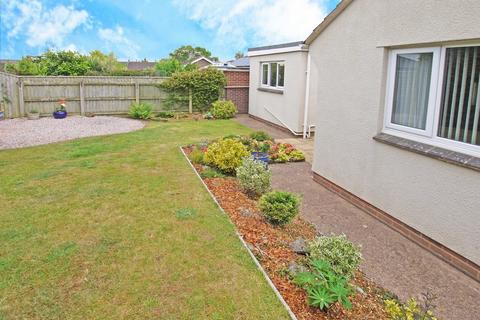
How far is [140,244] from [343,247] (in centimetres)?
253

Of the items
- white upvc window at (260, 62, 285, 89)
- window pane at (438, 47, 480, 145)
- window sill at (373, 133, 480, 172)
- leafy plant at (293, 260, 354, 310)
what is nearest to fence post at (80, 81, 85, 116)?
white upvc window at (260, 62, 285, 89)

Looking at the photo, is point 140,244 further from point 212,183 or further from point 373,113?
point 373,113

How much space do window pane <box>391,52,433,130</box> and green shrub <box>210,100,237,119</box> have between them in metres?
12.5

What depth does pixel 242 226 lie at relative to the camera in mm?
5363

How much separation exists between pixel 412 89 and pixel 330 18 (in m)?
2.60

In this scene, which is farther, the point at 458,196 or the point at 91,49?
the point at 91,49

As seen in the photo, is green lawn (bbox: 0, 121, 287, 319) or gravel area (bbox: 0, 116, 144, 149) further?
gravel area (bbox: 0, 116, 144, 149)

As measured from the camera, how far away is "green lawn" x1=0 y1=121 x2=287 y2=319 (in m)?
3.54

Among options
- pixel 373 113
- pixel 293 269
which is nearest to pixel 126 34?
pixel 373 113

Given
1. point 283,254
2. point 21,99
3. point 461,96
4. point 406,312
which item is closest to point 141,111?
point 21,99

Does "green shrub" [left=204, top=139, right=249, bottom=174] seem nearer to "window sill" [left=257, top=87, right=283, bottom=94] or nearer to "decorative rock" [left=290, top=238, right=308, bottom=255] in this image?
"decorative rock" [left=290, top=238, right=308, bottom=255]

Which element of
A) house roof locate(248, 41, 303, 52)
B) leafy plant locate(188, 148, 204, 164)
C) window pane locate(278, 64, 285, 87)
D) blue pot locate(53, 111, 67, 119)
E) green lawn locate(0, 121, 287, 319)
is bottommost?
green lawn locate(0, 121, 287, 319)

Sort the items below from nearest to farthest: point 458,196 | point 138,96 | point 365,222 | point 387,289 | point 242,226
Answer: point 387,289, point 458,196, point 242,226, point 365,222, point 138,96

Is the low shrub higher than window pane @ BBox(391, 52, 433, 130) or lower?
lower
